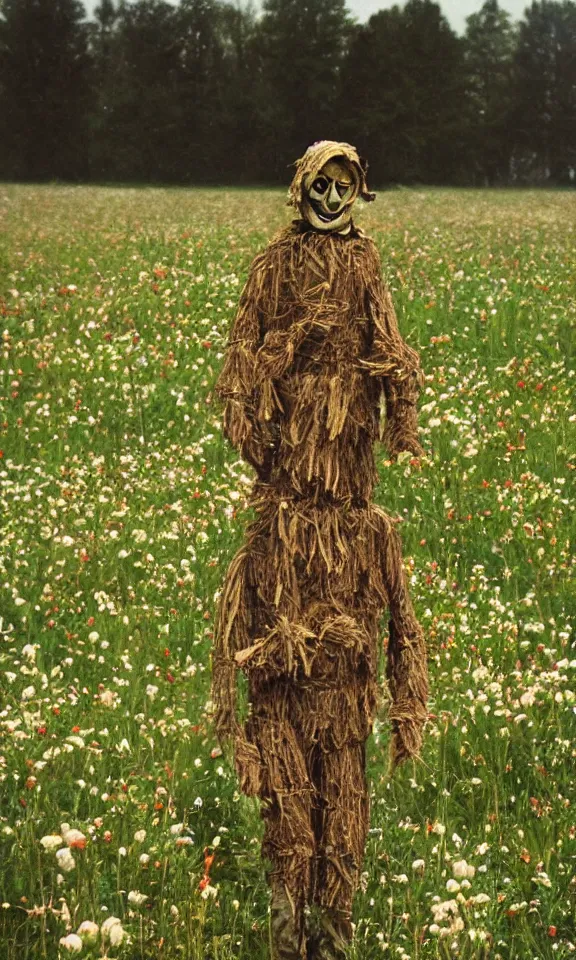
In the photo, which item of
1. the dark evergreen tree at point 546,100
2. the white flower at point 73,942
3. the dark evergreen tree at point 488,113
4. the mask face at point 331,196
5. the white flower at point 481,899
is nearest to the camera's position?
the white flower at point 73,942

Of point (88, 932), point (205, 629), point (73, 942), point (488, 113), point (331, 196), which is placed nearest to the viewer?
point (73, 942)

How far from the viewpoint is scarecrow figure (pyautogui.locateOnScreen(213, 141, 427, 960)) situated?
4.46 m

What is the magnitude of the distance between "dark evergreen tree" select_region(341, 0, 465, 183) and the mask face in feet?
122

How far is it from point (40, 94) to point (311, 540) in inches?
2015

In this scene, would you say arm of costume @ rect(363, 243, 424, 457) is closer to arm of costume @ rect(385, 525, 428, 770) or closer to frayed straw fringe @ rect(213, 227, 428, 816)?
frayed straw fringe @ rect(213, 227, 428, 816)

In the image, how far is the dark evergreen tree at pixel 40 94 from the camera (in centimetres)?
5112

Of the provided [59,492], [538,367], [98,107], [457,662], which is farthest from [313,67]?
[457,662]

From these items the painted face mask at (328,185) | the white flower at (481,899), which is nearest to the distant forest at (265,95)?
the painted face mask at (328,185)

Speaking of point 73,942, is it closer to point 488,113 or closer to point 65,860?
point 65,860

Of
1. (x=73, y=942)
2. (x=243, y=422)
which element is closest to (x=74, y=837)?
(x=73, y=942)

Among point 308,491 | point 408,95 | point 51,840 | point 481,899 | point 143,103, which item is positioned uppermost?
point 143,103

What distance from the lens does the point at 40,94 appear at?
51.5 m

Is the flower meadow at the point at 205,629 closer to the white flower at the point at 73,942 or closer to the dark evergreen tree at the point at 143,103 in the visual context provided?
the white flower at the point at 73,942

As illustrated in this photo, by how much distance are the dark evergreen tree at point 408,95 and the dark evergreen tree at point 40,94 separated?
14.2m
